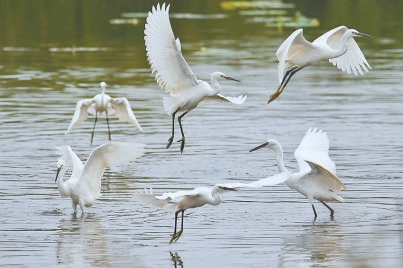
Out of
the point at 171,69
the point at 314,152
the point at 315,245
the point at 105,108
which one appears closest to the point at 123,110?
the point at 105,108

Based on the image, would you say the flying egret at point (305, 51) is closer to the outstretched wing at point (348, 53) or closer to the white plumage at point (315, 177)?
the outstretched wing at point (348, 53)

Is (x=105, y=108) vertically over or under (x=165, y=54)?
under

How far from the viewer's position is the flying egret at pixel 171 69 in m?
12.6

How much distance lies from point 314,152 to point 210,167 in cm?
325

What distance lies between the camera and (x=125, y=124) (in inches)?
806

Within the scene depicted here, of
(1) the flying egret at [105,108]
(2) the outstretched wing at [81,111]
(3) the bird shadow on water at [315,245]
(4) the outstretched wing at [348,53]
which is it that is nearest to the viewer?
(3) the bird shadow on water at [315,245]

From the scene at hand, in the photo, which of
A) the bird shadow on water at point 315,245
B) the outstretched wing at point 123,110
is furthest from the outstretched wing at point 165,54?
the outstretched wing at point 123,110

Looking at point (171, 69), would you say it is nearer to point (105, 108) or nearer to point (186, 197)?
point (186, 197)

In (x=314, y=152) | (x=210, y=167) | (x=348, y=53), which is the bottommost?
(x=210, y=167)

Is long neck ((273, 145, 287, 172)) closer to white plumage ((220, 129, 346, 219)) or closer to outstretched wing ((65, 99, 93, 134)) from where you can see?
white plumage ((220, 129, 346, 219))

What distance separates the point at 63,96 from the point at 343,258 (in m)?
A: 13.5

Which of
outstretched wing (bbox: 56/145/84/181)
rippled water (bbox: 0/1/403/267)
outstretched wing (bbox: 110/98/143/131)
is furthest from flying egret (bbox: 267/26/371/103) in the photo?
outstretched wing (bbox: 110/98/143/131)

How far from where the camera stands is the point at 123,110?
1770 cm

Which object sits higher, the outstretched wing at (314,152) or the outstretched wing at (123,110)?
the outstretched wing at (314,152)
